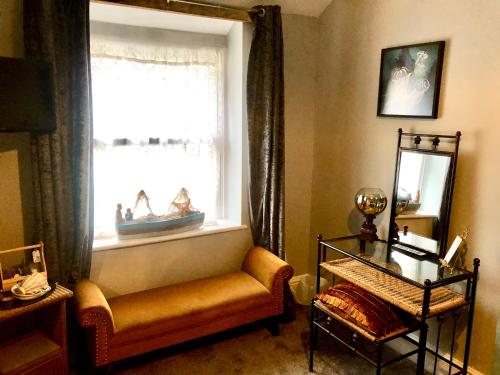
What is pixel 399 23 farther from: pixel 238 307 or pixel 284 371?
pixel 284 371

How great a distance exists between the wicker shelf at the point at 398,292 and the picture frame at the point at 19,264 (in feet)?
5.38

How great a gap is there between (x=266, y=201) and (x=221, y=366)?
1.14 m

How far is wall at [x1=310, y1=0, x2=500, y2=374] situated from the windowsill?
2.51 ft

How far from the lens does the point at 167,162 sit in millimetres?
3096

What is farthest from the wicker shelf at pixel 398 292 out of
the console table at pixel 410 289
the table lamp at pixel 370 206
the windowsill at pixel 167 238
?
the windowsill at pixel 167 238

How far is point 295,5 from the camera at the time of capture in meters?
Answer: 3.04

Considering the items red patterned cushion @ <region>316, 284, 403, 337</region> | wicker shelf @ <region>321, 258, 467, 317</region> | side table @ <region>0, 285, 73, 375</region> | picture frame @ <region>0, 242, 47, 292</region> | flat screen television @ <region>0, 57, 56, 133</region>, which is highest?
flat screen television @ <region>0, 57, 56, 133</region>

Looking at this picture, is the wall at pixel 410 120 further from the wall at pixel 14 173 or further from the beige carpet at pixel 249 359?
the wall at pixel 14 173

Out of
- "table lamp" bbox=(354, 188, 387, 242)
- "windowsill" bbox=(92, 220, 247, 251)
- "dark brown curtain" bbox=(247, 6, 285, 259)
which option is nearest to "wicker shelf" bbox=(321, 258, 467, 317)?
"table lamp" bbox=(354, 188, 387, 242)

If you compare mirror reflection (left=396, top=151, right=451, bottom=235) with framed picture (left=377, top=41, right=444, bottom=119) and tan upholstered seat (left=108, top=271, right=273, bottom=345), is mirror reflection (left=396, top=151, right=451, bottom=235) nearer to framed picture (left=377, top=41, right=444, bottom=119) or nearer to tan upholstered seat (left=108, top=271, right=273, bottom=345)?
framed picture (left=377, top=41, right=444, bottom=119)

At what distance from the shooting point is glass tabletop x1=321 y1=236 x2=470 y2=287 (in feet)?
6.95

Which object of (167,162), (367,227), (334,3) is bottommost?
(367,227)

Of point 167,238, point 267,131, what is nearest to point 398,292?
point 267,131

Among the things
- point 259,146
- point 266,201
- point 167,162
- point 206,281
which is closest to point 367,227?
point 266,201
